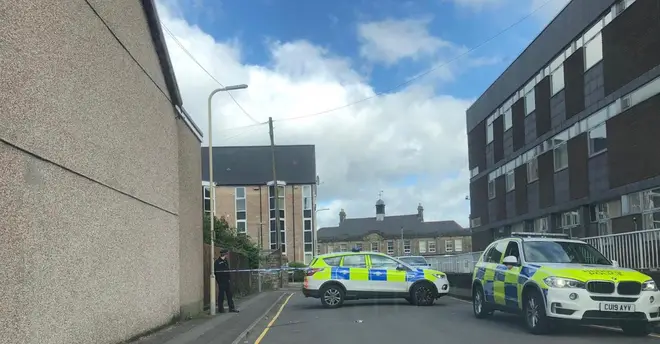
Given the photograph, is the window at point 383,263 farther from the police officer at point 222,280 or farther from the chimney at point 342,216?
the chimney at point 342,216

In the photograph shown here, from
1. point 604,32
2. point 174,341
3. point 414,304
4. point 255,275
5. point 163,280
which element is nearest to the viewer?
point 174,341

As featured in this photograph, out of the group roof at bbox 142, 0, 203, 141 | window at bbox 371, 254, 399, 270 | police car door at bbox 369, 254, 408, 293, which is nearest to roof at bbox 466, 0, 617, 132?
window at bbox 371, 254, 399, 270

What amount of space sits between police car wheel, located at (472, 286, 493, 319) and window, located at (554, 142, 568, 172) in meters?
13.2

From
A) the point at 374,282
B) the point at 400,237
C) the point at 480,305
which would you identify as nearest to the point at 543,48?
the point at 374,282

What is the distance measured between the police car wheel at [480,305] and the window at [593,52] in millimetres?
11777

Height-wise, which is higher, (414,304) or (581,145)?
(581,145)

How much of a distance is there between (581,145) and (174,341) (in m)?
18.7

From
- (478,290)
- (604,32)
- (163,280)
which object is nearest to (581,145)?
(604,32)

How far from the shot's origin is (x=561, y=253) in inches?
508

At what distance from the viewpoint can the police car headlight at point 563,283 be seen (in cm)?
1116

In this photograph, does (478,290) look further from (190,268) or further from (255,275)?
(255,275)

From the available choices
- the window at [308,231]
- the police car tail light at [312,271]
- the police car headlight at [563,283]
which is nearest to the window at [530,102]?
the police car tail light at [312,271]

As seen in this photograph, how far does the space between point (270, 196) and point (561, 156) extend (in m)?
43.3

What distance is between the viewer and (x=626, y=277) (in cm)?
1120
